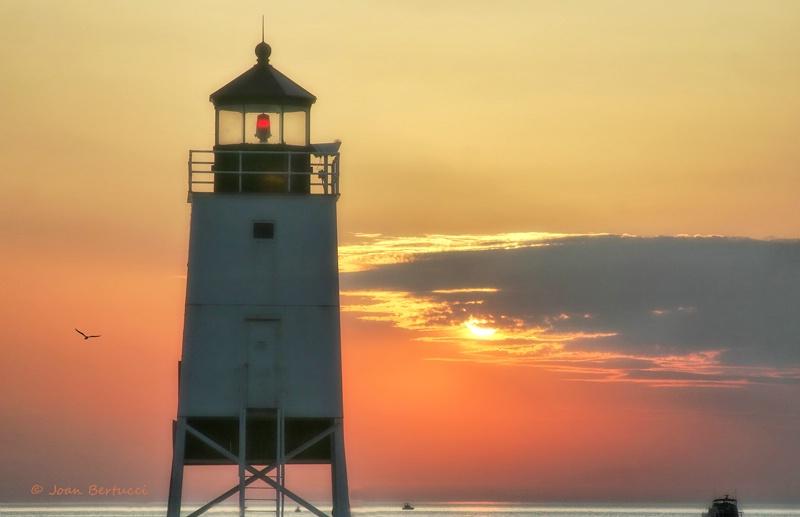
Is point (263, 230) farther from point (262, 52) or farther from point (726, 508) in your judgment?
point (726, 508)

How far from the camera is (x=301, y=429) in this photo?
109 ft

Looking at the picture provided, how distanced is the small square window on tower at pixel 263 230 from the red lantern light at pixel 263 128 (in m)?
2.17

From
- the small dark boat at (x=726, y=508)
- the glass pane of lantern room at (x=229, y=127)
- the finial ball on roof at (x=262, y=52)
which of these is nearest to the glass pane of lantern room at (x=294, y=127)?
the glass pane of lantern room at (x=229, y=127)

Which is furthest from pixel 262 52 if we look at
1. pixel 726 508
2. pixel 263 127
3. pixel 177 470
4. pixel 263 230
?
pixel 726 508

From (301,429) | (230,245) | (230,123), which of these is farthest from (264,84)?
(301,429)

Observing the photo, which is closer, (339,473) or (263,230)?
(339,473)

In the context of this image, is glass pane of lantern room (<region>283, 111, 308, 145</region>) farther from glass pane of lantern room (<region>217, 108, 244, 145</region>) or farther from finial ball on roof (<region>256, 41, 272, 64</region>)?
finial ball on roof (<region>256, 41, 272, 64</region>)

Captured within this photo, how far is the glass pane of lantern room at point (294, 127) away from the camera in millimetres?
33969

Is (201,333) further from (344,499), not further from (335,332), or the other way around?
(344,499)

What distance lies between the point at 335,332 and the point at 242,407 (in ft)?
9.04

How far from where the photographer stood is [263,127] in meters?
33.9

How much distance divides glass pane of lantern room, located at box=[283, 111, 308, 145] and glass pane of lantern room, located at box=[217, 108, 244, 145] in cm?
108

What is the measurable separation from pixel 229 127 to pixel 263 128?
2.71 ft

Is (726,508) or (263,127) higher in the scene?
(263,127)
